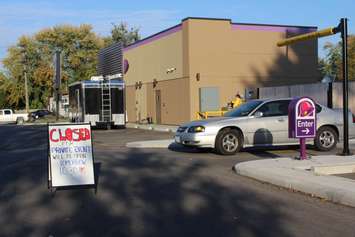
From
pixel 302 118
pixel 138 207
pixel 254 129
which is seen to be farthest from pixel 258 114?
pixel 138 207

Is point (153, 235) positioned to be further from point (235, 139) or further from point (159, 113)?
point (159, 113)

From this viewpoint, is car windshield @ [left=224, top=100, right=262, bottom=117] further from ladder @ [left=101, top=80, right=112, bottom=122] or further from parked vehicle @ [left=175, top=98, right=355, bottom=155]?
ladder @ [left=101, top=80, right=112, bottom=122]

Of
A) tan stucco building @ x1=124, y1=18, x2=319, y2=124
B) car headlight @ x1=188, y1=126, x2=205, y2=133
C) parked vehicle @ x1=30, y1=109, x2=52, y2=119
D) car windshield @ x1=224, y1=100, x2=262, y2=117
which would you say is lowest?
car headlight @ x1=188, y1=126, x2=205, y2=133

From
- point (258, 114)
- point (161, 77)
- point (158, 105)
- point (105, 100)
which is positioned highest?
point (161, 77)

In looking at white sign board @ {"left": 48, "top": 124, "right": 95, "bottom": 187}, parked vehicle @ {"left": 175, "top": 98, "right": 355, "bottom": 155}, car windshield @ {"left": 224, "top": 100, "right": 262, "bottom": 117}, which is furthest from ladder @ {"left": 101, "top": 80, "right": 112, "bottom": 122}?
white sign board @ {"left": 48, "top": 124, "right": 95, "bottom": 187}

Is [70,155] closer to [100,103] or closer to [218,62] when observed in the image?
[100,103]

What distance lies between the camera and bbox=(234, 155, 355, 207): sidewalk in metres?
8.88

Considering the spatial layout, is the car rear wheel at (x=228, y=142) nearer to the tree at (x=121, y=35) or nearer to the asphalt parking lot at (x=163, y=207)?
the asphalt parking lot at (x=163, y=207)

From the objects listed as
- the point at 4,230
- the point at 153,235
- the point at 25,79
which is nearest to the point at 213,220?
the point at 153,235

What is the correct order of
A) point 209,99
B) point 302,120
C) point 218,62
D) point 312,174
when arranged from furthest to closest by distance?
point 218,62 < point 209,99 < point 302,120 < point 312,174

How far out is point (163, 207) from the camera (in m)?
8.31

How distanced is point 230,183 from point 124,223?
3.49m

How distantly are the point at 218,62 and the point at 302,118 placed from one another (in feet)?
58.6

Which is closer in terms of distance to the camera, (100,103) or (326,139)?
(326,139)
